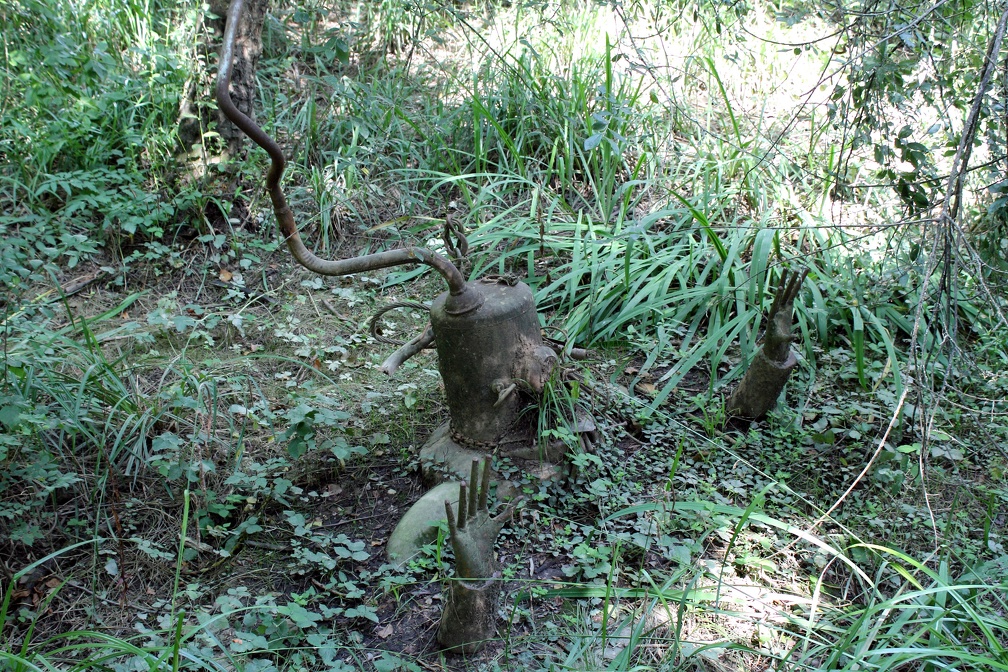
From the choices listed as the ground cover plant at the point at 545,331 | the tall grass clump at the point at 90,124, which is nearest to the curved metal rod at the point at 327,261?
the ground cover plant at the point at 545,331

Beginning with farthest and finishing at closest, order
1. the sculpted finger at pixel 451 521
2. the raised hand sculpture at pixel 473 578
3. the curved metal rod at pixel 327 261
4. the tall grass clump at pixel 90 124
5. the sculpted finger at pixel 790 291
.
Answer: the tall grass clump at pixel 90 124 → the sculpted finger at pixel 790 291 → the curved metal rod at pixel 327 261 → the raised hand sculpture at pixel 473 578 → the sculpted finger at pixel 451 521

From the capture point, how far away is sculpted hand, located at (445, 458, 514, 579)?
2129mm

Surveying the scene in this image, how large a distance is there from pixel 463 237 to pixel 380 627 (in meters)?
1.26

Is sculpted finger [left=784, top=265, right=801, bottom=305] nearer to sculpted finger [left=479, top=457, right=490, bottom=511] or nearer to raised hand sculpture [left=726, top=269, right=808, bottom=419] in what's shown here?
raised hand sculpture [left=726, top=269, right=808, bottom=419]

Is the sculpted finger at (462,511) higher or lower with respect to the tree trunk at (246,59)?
lower

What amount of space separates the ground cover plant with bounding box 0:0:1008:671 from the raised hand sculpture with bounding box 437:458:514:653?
90 millimetres

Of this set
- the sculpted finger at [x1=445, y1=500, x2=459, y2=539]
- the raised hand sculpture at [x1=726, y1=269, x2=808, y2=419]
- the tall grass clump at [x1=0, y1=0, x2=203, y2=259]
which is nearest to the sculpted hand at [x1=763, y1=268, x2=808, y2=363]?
the raised hand sculpture at [x1=726, y1=269, x2=808, y2=419]

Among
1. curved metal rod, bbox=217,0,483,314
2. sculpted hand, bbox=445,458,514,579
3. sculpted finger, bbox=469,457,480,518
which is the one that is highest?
curved metal rod, bbox=217,0,483,314

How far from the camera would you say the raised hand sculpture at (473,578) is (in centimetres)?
214

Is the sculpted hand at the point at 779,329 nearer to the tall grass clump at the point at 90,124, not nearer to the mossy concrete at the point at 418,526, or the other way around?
the mossy concrete at the point at 418,526

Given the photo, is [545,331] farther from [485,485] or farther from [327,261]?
[485,485]

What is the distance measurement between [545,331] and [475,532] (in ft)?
4.86

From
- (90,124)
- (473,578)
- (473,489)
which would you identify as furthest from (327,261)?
(90,124)

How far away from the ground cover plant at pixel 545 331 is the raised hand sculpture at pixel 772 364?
0.09 meters
